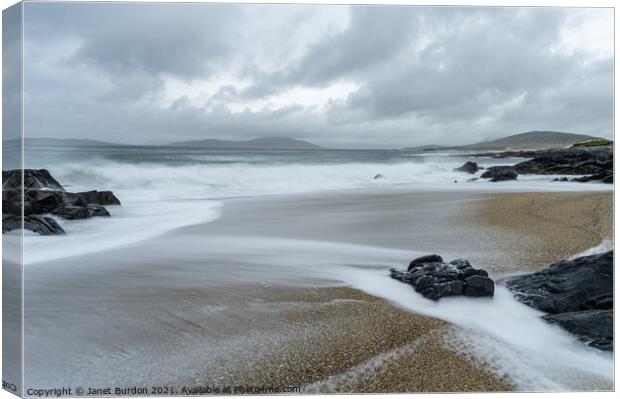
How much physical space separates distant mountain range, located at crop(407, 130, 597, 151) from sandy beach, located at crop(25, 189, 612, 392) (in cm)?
41

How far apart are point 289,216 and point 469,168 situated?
147cm

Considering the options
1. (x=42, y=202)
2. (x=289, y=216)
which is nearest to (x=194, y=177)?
(x=289, y=216)

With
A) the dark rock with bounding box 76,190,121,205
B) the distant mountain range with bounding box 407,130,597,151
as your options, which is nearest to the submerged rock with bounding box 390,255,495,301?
the distant mountain range with bounding box 407,130,597,151

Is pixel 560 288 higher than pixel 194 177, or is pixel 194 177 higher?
pixel 194 177

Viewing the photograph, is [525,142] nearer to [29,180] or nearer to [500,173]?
[500,173]

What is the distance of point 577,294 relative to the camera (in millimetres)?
2539

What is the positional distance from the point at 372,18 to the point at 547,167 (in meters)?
2.02

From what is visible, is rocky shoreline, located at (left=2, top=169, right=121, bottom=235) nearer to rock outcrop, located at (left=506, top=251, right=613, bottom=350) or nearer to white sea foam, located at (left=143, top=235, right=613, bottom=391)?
white sea foam, located at (left=143, top=235, right=613, bottom=391)

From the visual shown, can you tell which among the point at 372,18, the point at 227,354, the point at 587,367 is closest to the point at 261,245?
the point at 227,354

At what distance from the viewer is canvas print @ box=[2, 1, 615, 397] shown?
2.33 meters

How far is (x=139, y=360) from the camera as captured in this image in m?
2.27

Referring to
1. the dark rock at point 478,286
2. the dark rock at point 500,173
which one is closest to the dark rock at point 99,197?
the dark rock at point 478,286

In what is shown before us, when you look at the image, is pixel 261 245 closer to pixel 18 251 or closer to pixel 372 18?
pixel 18 251

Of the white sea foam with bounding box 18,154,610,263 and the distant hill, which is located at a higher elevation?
the distant hill
